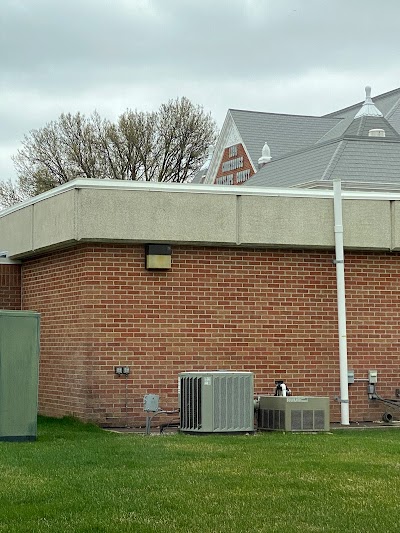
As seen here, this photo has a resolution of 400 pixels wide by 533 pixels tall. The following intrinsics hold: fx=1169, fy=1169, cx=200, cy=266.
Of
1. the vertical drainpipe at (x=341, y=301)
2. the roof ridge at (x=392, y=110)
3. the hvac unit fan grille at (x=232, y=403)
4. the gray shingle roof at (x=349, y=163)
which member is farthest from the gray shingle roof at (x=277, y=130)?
the hvac unit fan grille at (x=232, y=403)

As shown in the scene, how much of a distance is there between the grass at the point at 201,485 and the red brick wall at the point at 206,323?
356cm

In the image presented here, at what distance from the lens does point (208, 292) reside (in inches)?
773

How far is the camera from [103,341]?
62.4 feet

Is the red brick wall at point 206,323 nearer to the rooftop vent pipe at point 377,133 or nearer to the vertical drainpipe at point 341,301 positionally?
the vertical drainpipe at point 341,301

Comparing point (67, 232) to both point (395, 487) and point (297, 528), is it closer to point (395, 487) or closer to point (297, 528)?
point (395, 487)

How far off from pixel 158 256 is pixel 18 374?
438 cm

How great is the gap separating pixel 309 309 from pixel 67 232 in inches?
172

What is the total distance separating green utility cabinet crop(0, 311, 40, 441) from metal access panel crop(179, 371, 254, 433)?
244 centimetres

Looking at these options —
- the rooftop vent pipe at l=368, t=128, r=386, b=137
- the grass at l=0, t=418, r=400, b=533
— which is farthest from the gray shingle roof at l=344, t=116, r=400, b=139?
the grass at l=0, t=418, r=400, b=533

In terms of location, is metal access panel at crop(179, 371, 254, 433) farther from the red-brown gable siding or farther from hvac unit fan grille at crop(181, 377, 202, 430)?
the red-brown gable siding

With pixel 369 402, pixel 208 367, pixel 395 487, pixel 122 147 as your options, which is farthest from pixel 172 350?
pixel 122 147

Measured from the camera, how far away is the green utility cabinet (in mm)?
15438

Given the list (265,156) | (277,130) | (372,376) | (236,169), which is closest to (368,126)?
(265,156)

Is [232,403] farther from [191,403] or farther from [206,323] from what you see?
A: [206,323]
